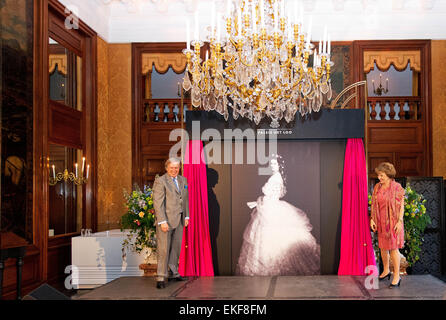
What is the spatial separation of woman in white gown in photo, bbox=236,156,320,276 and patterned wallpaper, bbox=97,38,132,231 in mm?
3411

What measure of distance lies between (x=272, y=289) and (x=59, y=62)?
4.95 m

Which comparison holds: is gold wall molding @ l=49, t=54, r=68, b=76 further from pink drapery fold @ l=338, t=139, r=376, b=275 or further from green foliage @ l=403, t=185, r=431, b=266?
green foliage @ l=403, t=185, r=431, b=266

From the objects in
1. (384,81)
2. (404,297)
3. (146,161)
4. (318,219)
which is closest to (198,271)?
(318,219)

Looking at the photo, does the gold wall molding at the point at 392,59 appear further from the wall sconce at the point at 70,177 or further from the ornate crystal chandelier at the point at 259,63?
the wall sconce at the point at 70,177

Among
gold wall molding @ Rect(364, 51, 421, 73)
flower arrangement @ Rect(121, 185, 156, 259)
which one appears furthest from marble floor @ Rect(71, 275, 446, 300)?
gold wall molding @ Rect(364, 51, 421, 73)

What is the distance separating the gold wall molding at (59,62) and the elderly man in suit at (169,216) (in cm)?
298

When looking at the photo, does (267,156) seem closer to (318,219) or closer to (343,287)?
(318,219)

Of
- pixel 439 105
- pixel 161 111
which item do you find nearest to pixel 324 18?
pixel 439 105

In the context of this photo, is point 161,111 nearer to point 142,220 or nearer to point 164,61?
point 164,61

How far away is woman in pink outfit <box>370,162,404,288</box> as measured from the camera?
587 cm

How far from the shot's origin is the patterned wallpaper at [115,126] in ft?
30.8

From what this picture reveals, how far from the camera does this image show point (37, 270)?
23.1 ft

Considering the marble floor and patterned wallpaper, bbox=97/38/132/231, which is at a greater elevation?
patterned wallpaper, bbox=97/38/132/231

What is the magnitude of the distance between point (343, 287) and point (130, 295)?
2508 millimetres
